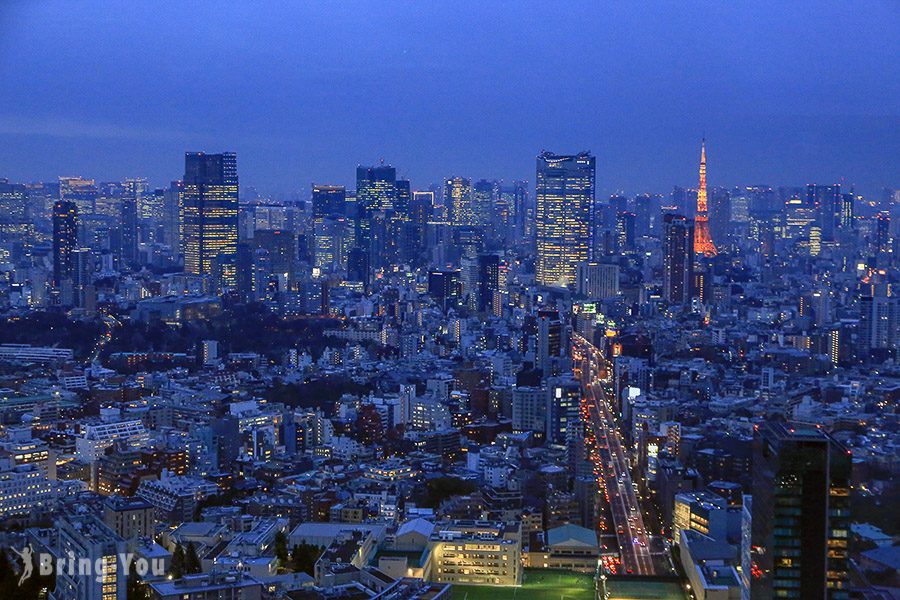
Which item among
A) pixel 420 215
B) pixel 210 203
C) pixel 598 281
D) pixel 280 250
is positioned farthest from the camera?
pixel 420 215

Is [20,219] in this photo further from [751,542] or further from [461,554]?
[751,542]

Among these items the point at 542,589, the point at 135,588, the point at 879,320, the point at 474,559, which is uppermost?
the point at 879,320

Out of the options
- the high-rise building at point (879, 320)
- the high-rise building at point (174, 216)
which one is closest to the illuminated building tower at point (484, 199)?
the high-rise building at point (174, 216)

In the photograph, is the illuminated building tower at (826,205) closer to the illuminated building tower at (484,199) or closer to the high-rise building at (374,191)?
the illuminated building tower at (484,199)

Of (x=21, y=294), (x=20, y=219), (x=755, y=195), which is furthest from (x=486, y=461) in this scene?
(x=20, y=219)

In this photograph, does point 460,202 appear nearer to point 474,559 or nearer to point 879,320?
point 879,320

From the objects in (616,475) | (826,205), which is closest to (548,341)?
(826,205)
